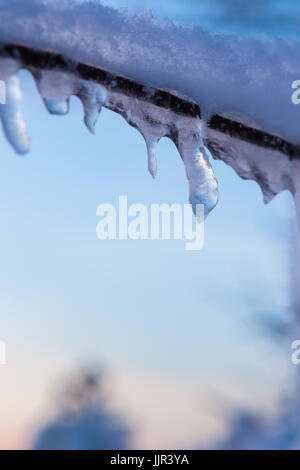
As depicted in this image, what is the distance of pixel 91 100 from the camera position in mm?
830

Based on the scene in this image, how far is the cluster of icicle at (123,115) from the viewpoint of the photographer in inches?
29.0

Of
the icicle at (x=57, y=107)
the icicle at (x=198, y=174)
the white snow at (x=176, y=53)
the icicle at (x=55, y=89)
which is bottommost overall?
the icicle at (x=198, y=174)

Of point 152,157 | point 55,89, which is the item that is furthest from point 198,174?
point 55,89

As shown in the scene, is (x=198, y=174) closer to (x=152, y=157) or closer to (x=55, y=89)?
(x=152, y=157)

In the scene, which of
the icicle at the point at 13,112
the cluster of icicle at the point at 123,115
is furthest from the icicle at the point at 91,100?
the icicle at the point at 13,112

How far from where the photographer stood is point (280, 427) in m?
2.43

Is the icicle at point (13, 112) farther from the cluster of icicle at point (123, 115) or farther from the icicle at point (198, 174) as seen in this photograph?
the icicle at point (198, 174)

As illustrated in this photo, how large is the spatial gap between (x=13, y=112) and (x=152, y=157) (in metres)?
0.34

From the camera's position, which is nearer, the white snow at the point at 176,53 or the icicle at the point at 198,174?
the white snow at the point at 176,53

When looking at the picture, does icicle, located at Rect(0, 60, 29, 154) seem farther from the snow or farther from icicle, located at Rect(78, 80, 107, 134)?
icicle, located at Rect(78, 80, 107, 134)

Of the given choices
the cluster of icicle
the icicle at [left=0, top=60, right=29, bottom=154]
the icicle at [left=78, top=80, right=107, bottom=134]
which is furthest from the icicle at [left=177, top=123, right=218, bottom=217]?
the icicle at [left=0, top=60, right=29, bottom=154]
